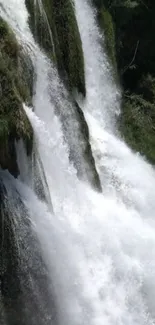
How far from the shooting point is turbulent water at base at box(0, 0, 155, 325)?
9367 mm

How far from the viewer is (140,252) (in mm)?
10906

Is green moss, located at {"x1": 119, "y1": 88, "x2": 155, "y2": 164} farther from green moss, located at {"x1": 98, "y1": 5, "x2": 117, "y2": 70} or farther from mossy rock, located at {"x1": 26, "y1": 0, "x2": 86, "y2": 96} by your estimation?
mossy rock, located at {"x1": 26, "y1": 0, "x2": 86, "y2": 96}

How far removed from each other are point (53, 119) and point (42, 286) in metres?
3.20

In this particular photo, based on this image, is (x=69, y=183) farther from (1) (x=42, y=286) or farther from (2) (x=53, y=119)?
(1) (x=42, y=286)

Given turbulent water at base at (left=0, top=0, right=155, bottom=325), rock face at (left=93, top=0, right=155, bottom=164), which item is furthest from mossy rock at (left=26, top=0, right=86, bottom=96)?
rock face at (left=93, top=0, right=155, bottom=164)

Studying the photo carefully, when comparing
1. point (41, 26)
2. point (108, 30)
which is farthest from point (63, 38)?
point (108, 30)

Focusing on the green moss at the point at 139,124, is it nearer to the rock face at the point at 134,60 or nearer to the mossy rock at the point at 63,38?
the rock face at the point at 134,60

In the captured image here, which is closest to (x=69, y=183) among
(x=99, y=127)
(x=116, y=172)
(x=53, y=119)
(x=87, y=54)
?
(x=53, y=119)

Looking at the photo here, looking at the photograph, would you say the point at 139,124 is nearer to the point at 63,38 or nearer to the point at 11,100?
the point at 63,38

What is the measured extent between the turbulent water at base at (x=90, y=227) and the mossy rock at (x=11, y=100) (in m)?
0.44

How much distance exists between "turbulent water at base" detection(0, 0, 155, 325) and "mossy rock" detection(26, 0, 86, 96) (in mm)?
471

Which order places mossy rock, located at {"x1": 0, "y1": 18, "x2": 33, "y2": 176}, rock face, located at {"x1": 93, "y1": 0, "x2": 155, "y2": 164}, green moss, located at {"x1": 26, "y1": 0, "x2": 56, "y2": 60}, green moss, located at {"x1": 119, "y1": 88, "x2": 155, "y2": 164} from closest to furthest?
1. mossy rock, located at {"x1": 0, "y1": 18, "x2": 33, "y2": 176}
2. green moss, located at {"x1": 26, "y1": 0, "x2": 56, "y2": 60}
3. green moss, located at {"x1": 119, "y1": 88, "x2": 155, "y2": 164}
4. rock face, located at {"x1": 93, "y1": 0, "x2": 155, "y2": 164}

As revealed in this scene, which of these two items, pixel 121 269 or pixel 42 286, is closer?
pixel 42 286

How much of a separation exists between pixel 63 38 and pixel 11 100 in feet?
14.5
